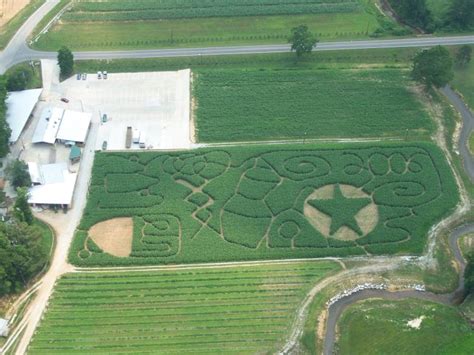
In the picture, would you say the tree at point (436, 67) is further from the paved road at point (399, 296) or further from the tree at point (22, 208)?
the tree at point (22, 208)

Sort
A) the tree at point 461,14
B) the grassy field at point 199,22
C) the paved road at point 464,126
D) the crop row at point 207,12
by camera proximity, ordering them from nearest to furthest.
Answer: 1. the paved road at point 464,126
2. the grassy field at point 199,22
3. the tree at point 461,14
4. the crop row at point 207,12

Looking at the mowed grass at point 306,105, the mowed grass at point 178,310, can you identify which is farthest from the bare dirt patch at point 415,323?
the mowed grass at point 306,105

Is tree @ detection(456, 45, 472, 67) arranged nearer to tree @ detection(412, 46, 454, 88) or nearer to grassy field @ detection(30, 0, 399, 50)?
tree @ detection(412, 46, 454, 88)

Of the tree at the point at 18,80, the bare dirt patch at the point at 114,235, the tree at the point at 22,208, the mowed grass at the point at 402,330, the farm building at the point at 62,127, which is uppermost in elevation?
the tree at the point at 18,80

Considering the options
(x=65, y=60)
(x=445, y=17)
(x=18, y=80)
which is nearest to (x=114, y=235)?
(x=18, y=80)

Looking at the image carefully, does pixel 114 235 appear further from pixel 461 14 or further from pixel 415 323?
pixel 461 14

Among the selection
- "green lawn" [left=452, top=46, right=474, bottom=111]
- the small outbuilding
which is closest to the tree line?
"green lawn" [left=452, top=46, right=474, bottom=111]
